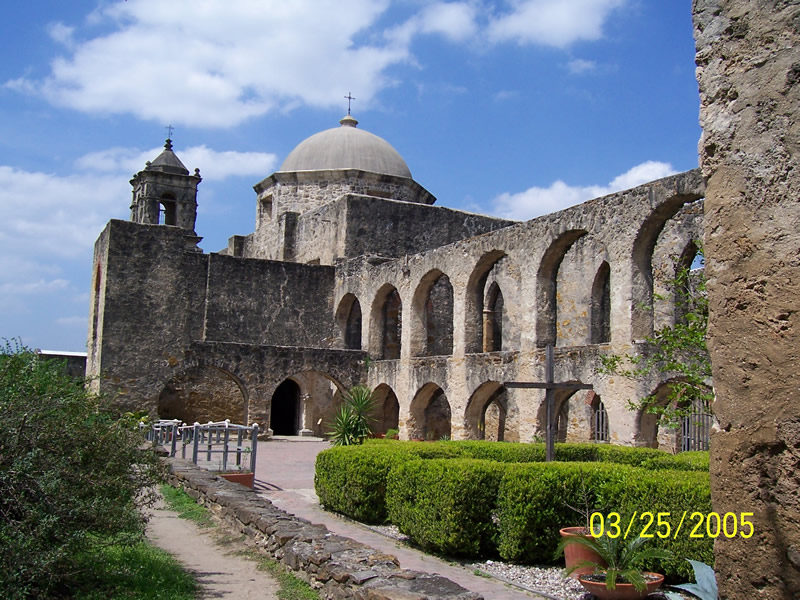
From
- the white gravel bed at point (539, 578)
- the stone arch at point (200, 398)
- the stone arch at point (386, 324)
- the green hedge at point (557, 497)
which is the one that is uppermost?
the stone arch at point (386, 324)

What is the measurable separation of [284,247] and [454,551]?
18.8 m

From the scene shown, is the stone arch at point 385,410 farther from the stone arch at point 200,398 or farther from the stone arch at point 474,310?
the stone arch at point 200,398

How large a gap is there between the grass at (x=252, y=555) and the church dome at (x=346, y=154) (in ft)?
55.6

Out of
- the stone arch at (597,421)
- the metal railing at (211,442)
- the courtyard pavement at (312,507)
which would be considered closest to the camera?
the courtyard pavement at (312,507)

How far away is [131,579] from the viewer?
218 inches

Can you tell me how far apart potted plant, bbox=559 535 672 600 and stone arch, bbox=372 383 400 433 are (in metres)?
14.1

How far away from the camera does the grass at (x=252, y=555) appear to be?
5.66 meters

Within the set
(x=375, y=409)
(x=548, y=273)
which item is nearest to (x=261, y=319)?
(x=375, y=409)

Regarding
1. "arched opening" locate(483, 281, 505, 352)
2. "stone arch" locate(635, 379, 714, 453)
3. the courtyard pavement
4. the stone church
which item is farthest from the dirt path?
"arched opening" locate(483, 281, 505, 352)

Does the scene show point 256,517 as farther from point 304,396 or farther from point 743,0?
point 304,396

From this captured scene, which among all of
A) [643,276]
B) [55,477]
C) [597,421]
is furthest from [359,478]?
[597,421]

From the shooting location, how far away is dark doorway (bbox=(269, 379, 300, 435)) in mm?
23922

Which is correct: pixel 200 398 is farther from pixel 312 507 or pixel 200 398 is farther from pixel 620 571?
pixel 620 571

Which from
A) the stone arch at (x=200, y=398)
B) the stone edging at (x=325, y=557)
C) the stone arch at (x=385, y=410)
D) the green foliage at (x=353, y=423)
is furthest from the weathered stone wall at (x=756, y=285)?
the stone arch at (x=200, y=398)
